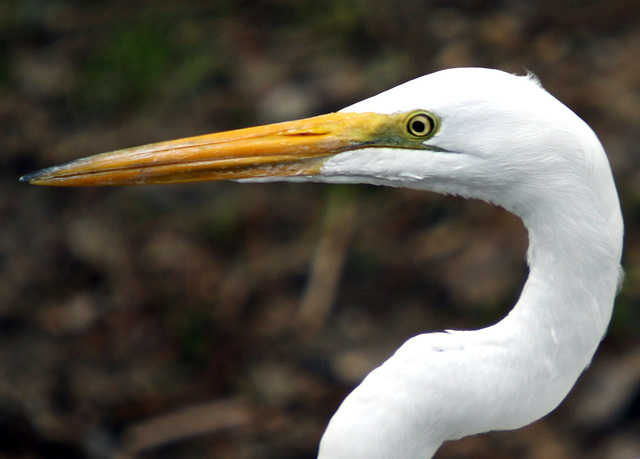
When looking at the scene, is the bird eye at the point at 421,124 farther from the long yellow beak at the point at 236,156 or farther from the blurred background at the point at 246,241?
the blurred background at the point at 246,241

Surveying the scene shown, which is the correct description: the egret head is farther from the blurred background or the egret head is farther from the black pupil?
the blurred background

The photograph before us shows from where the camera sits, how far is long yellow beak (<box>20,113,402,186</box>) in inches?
70.3

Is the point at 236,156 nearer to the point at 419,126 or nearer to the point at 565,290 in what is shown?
the point at 419,126

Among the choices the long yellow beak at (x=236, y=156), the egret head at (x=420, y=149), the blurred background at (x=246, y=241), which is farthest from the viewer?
the blurred background at (x=246, y=241)

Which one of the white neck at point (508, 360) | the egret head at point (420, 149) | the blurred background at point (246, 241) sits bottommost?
the white neck at point (508, 360)

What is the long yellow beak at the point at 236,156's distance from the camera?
5.86 ft


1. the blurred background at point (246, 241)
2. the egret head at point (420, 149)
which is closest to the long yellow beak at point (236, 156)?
the egret head at point (420, 149)

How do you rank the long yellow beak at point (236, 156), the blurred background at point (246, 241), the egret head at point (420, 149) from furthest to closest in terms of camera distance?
the blurred background at point (246, 241), the long yellow beak at point (236, 156), the egret head at point (420, 149)

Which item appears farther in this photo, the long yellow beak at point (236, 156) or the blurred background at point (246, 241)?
the blurred background at point (246, 241)

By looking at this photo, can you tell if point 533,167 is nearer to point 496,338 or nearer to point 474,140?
point 474,140

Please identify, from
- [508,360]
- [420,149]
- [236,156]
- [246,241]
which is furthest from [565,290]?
[246,241]

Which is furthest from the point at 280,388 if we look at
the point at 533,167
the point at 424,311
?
the point at 533,167

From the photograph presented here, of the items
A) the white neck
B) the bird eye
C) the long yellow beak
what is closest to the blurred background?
the white neck

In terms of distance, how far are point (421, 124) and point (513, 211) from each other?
282mm
